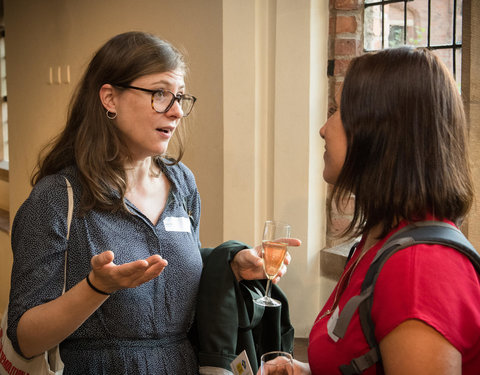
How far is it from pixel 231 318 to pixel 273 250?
0.81 feet

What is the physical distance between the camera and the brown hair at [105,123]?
149cm

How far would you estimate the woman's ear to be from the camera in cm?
154

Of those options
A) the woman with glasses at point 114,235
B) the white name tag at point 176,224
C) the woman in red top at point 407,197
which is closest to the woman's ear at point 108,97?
the woman with glasses at point 114,235

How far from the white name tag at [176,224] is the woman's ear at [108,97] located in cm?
37

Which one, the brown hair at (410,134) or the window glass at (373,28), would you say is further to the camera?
the window glass at (373,28)

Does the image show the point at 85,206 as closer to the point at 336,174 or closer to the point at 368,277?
the point at 336,174

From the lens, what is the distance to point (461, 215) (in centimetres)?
Answer: 104

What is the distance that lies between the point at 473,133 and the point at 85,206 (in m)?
1.48

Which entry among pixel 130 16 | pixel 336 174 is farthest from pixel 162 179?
pixel 130 16

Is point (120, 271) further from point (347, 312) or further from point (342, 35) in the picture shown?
point (342, 35)

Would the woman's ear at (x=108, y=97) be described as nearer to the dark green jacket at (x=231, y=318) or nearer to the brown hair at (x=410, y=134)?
the dark green jacket at (x=231, y=318)

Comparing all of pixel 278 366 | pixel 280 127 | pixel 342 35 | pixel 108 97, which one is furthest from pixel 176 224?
pixel 342 35

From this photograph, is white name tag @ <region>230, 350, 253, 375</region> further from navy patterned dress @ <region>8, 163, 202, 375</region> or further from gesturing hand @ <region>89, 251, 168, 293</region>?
gesturing hand @ <region>89, 251, 168, 293</region>

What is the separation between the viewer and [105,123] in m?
1.54
